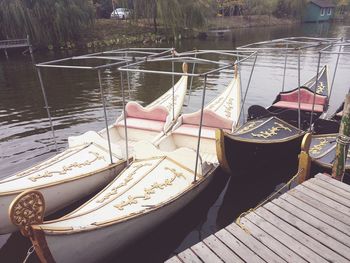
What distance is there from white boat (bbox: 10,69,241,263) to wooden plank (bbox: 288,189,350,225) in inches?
80.9

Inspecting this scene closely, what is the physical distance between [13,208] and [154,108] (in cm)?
593

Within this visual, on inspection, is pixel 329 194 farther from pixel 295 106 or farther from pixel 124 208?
pixel 295 106

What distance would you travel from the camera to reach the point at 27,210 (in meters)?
3.77

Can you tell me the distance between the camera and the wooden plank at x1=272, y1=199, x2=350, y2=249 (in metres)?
3.79

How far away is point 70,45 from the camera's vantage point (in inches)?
1163

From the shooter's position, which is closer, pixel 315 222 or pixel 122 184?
pixel 315 222

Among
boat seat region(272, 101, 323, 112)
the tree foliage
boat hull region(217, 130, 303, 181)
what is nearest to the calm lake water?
boat hull region(217, 130, 303, 181)

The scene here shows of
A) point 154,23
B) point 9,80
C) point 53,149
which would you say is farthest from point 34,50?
point 53,149

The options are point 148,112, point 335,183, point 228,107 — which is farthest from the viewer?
point 228,107

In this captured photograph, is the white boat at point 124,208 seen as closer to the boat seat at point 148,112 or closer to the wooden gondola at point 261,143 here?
the wooden gondola at point 261,143

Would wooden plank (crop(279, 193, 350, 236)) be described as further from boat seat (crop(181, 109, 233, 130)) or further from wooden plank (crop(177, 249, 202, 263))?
boat seat (crop(181, 109, 233, 130))

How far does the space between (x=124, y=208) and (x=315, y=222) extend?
117 inches

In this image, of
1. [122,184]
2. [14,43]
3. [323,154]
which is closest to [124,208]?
[122,184]

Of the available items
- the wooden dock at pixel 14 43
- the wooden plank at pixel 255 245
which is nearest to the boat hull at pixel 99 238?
the wooden plank at pixel 255 245
